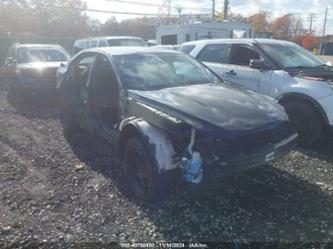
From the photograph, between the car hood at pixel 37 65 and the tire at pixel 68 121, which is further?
the car hood at pixel 37 65

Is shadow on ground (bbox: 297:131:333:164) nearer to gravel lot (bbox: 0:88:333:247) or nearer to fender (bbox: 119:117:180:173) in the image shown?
gravel lot (bbox: 0:88:333:247)

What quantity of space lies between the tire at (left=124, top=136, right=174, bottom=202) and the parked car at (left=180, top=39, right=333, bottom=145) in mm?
3014

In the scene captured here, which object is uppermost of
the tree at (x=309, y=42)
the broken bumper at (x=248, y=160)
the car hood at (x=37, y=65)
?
the car hood at (x=37, y=65)

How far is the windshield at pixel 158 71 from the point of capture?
4.55 m

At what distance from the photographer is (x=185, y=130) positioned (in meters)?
3.53

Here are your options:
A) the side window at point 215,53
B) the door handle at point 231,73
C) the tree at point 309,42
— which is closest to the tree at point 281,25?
the tree at point 309,42

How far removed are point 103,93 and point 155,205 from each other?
217 centimetres

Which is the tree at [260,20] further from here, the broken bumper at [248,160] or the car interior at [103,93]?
the broken bumper at [248,160]

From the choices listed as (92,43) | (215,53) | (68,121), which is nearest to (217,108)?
(68,121)

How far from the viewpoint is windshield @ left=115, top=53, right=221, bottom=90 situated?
4547mm

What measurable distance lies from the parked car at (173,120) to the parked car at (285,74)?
1.57m

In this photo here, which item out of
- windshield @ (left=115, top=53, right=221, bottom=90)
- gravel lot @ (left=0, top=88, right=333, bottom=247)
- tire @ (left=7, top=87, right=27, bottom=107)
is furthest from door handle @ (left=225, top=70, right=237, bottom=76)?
tire @ (left=7, top=87, right=27, bottom=107)

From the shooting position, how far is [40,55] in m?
10.9

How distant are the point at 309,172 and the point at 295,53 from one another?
299cm
